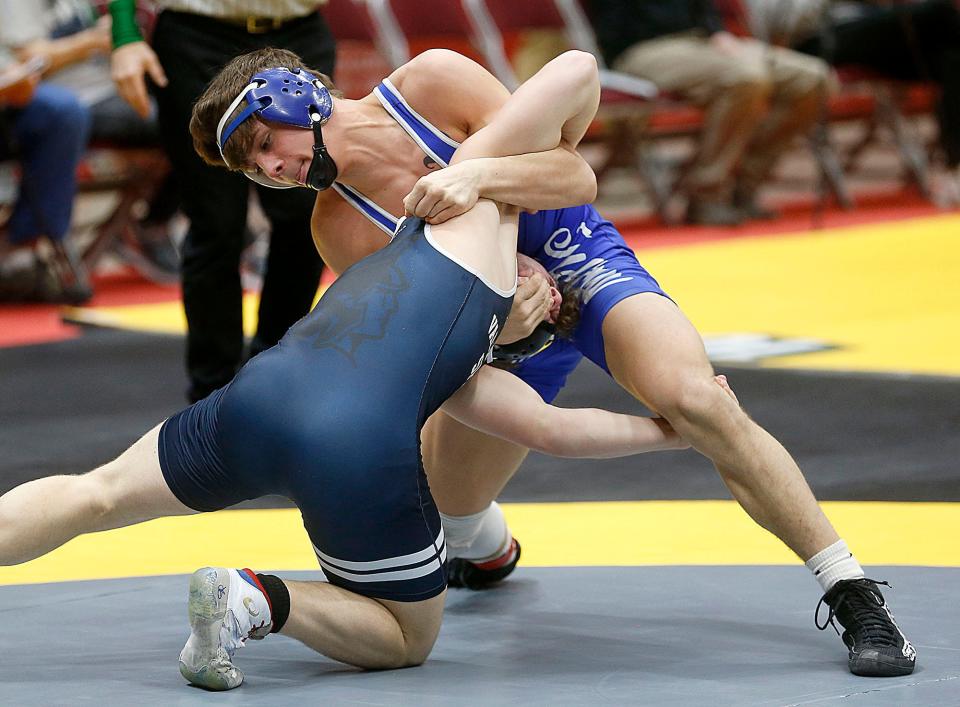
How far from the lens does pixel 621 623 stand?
2895 mm

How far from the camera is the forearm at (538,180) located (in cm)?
279

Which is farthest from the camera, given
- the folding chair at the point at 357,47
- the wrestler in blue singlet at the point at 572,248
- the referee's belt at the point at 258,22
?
the folding chair at the point at 357,47

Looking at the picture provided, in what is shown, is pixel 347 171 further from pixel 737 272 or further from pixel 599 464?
pixel 737 272

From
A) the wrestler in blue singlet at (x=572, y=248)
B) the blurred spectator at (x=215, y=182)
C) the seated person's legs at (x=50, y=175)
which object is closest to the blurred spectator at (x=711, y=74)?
the seated person's legs at (x=50, y=175)

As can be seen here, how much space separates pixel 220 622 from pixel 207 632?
26mm

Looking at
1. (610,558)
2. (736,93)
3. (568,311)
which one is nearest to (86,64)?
(736,93)

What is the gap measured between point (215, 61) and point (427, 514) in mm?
2244

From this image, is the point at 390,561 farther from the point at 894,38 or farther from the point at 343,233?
the point at 894,38

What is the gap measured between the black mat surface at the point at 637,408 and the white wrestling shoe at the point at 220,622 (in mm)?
1417

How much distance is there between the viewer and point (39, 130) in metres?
6.56

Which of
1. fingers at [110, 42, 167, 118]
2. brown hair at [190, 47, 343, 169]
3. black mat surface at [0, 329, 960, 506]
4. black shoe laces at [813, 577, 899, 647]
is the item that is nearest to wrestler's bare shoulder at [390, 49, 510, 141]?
brown hair at [190, 47, 343, 169]

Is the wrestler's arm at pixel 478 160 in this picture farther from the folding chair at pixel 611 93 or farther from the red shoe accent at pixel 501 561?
the folding chair at pixel 611 93

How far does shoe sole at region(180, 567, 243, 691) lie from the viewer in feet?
8.00

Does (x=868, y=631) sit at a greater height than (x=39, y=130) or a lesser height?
greater
